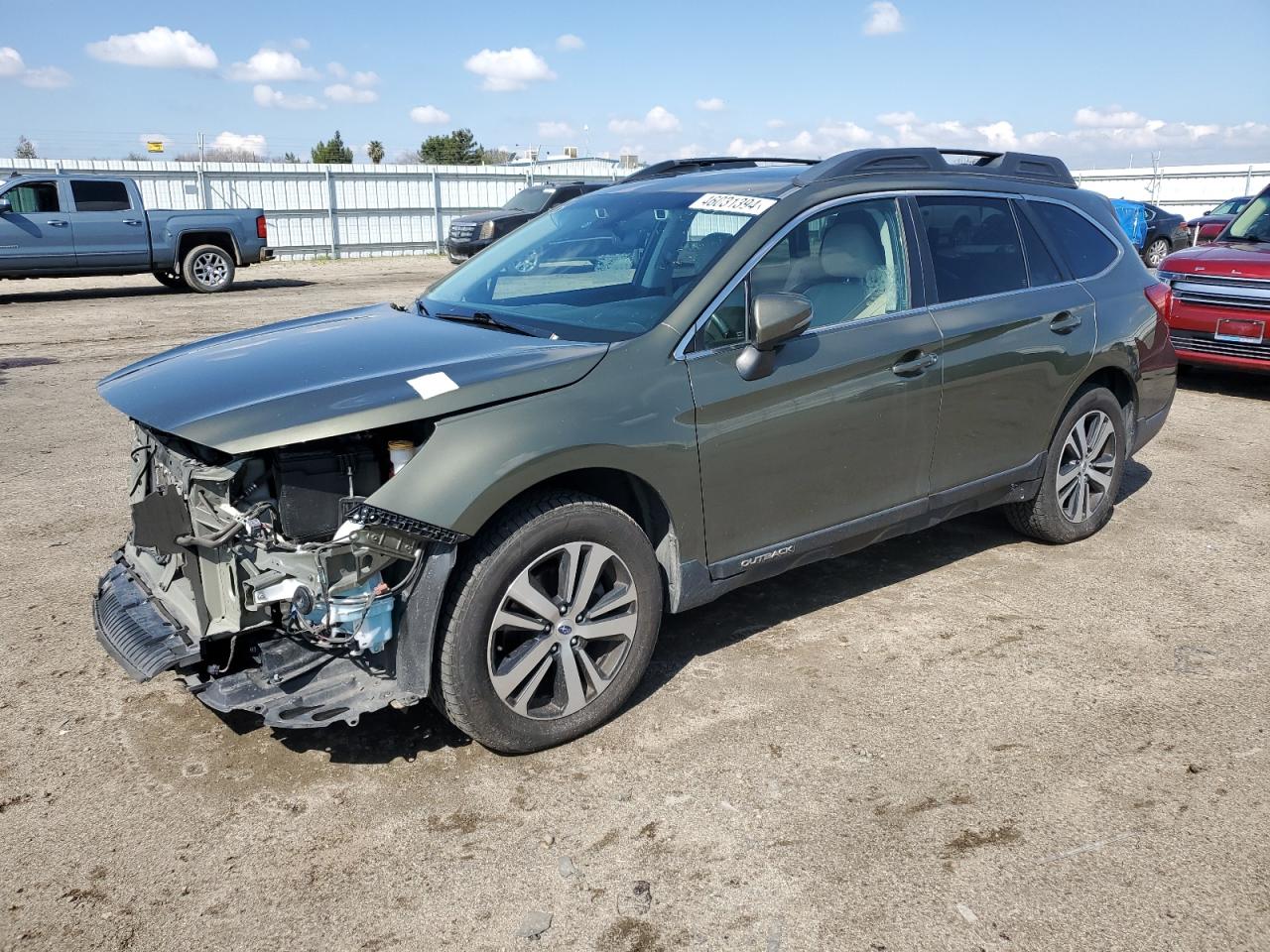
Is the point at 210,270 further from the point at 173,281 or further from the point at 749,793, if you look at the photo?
the point at 749,793

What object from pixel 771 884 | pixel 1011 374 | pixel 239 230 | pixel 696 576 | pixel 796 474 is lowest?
pixel 771 884

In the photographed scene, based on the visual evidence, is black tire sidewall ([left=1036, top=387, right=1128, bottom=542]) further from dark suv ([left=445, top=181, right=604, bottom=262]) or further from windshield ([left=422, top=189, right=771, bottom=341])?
dark suv ([left=445, top=181, right=604, bottom=262])

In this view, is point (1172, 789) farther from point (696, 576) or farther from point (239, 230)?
point (239, 230)

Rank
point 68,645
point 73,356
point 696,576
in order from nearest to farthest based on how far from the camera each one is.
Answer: point 696,576 → point 68,645 → point 73,356

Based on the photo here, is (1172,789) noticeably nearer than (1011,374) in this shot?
Yes

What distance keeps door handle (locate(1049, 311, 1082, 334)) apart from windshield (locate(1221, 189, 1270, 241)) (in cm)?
608

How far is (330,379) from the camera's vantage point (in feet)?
10.8

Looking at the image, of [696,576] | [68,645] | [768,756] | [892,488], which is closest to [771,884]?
[768,756]

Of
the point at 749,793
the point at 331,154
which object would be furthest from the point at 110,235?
the point at 331,154

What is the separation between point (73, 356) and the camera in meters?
11.7

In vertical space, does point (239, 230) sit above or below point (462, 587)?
above

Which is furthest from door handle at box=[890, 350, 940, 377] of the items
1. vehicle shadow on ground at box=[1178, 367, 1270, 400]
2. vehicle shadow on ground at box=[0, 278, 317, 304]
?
vehicle shadow on ground at box=[0, 278, 317, 304]

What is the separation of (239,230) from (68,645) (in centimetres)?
1630

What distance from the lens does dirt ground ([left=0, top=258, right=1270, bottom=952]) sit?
2744 mm
